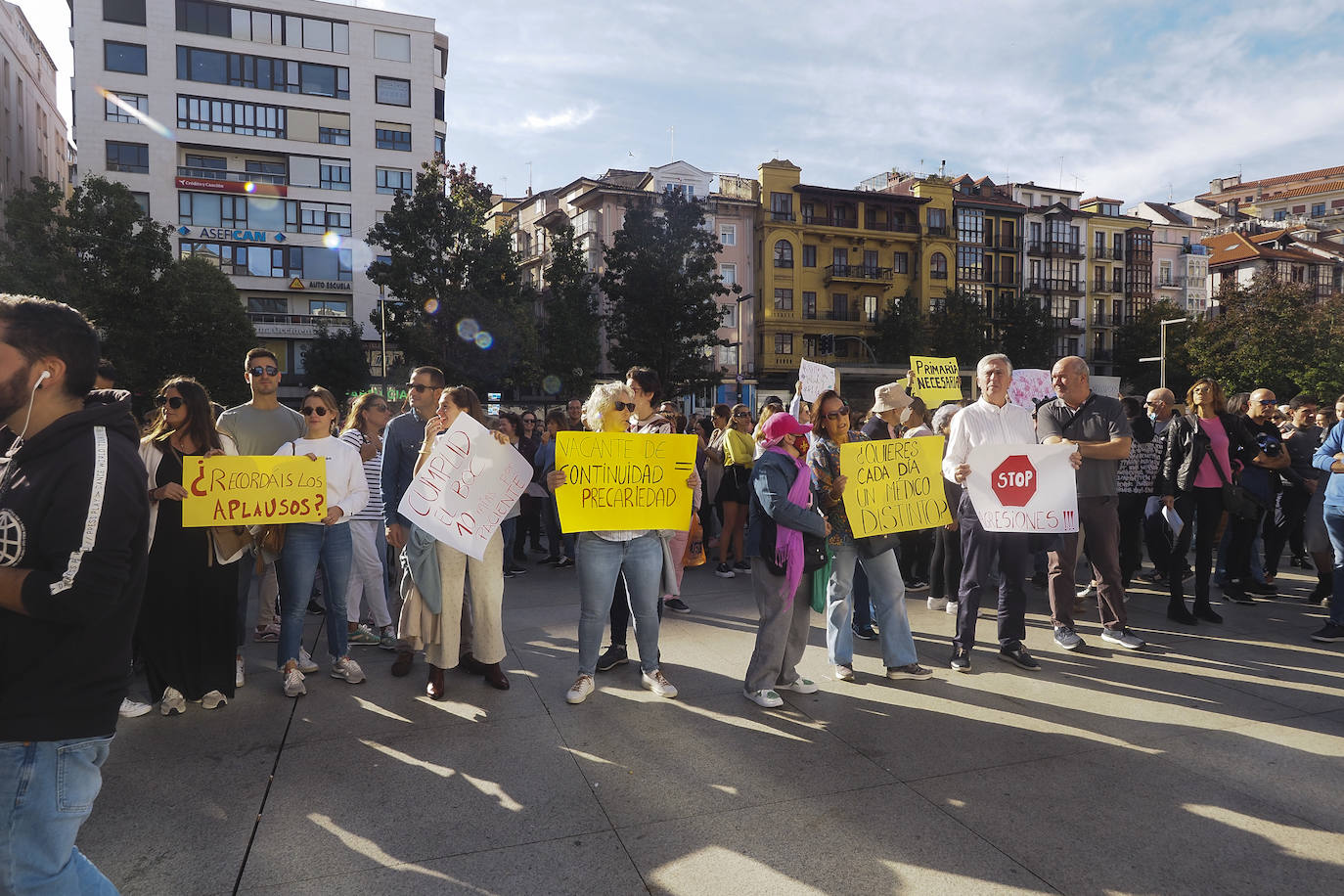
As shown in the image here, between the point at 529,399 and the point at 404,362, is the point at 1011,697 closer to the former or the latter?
the point at 404,362

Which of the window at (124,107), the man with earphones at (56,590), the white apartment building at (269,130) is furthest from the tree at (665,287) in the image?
the man with earphones at (56,590)

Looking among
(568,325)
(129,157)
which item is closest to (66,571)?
(568,325)

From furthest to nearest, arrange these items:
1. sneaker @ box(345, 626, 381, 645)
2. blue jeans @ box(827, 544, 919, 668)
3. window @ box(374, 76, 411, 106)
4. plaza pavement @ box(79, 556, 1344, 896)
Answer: window @ box(374, 76, 411, 106) → sneaker @ box(345, 626, 381, 645) → blue jeans @ box(827, 544, 919, 668) → plaza pavement @ box(79, 556, 1344, 896)

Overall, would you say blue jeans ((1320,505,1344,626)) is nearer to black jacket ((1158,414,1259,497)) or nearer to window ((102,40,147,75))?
black jacket ((1158,414,1259,497))

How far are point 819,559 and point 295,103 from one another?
54942 mm

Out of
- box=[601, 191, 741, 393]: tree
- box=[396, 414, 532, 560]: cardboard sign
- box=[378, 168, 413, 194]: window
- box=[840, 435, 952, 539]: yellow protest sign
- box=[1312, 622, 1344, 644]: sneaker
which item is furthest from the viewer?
box=[378, 168, 413, 194]: window

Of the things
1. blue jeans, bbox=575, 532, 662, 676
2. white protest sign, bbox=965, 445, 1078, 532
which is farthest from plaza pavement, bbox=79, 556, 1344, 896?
white protest sign, bbox=965, 445, 1078, 532

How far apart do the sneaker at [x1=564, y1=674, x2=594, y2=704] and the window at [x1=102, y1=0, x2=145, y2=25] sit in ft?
186

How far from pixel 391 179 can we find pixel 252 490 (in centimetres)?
5179

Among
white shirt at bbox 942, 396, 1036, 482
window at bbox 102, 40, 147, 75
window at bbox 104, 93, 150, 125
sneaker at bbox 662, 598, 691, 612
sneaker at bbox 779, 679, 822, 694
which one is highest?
window at bbox 102, 40, 147, 75

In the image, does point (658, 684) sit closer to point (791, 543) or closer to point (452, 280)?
point (791, 543)

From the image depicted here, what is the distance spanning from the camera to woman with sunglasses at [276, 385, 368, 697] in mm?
5523

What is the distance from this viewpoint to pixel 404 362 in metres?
37.1

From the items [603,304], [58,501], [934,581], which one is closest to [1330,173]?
[603,304]
